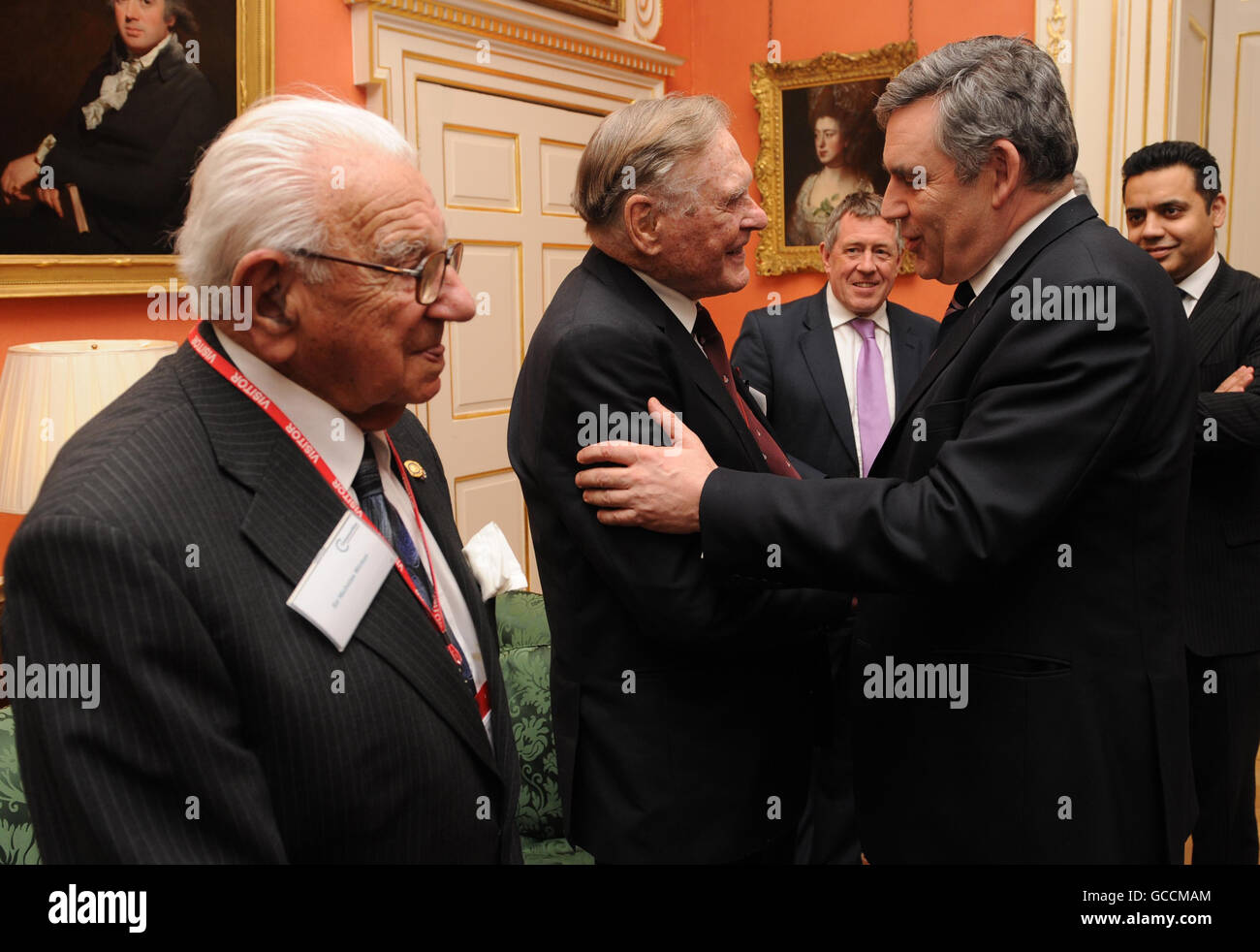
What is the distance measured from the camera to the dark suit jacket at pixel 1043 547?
1593 millimetres

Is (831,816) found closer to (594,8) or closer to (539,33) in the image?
(539,33)

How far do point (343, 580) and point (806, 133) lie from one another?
5.25 meters

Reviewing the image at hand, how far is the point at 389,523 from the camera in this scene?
1433mm

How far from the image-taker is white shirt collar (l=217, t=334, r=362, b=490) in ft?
4.20

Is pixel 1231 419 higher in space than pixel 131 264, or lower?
lower

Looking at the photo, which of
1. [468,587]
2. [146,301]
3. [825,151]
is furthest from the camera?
[825,151]

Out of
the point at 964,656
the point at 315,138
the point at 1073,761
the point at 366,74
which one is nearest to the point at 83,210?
the point at 366,74

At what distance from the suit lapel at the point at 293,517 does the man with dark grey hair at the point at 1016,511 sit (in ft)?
1.74

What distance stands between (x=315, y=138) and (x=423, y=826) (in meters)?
0.86

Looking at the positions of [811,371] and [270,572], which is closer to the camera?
[270,572]

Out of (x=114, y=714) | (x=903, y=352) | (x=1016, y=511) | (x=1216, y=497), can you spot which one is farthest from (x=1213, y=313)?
(x=114, y=714)

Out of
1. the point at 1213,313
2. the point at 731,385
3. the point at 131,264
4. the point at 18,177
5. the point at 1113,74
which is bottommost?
the point at 731,385

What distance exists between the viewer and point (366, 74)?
14.0 feet
